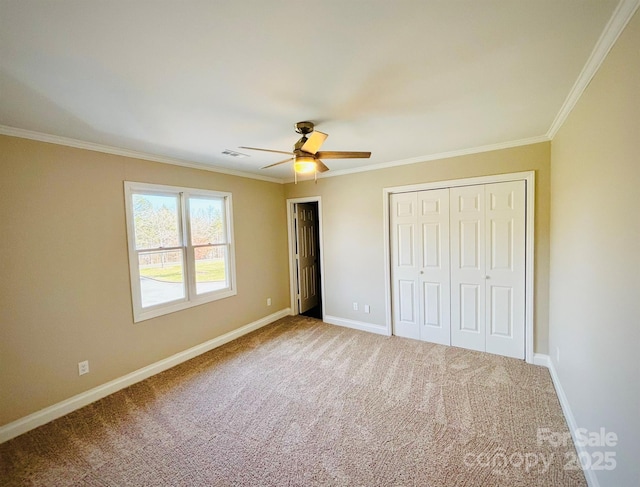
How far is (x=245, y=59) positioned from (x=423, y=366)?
332 cm

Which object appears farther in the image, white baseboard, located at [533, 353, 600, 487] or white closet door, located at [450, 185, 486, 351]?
white closet door, located at [450, 185, 486, 351]

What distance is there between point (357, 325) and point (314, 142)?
312cm

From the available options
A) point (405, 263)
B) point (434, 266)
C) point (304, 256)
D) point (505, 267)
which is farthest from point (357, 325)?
point (505, 267)

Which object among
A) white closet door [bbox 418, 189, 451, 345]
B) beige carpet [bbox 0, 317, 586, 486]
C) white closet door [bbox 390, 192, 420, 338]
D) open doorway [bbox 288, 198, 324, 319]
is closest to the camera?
beige carpet [bbox 0, 317, 586, 486]

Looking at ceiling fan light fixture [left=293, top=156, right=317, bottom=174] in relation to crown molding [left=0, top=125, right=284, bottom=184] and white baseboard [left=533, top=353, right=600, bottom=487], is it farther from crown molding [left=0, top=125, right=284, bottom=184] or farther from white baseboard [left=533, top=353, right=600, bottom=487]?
white baseboard [left=533, top=353, right=600, bottom=487]

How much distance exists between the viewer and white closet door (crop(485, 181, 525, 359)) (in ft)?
10.3

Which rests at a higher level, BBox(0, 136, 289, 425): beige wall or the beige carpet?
BBox(0, 136, 289, 425): beige wall

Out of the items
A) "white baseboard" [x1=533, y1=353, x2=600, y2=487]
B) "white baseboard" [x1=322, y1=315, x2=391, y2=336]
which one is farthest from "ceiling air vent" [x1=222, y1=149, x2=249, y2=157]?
"white baseboard" [x1=533, y1=353, x2=600, y2=487]

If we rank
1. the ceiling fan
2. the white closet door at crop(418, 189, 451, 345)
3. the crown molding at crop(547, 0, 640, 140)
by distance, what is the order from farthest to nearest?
the white closet door at crop(418, 189, 451, 345)
the ceiling fan
the crown molding at crop(547, 0, 640, 140)

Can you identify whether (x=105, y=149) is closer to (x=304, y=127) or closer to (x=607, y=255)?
(x=304, y=127)

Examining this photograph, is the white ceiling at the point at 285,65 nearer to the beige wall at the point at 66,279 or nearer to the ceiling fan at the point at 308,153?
the ceiling fan at the point at 308,153

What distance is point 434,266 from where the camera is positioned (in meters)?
3.68

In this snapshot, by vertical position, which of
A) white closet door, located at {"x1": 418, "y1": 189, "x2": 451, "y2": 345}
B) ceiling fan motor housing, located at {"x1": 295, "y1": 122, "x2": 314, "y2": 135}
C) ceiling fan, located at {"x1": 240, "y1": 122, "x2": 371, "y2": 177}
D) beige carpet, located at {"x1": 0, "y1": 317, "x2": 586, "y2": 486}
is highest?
ceiling fan motor housing, located at {"x1": 295, "y1": 122, "x2": 314, "y2": 135}

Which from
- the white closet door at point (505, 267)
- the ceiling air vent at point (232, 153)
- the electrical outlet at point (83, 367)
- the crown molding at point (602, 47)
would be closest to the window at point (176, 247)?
the electrical outlet at point (83, 367)
